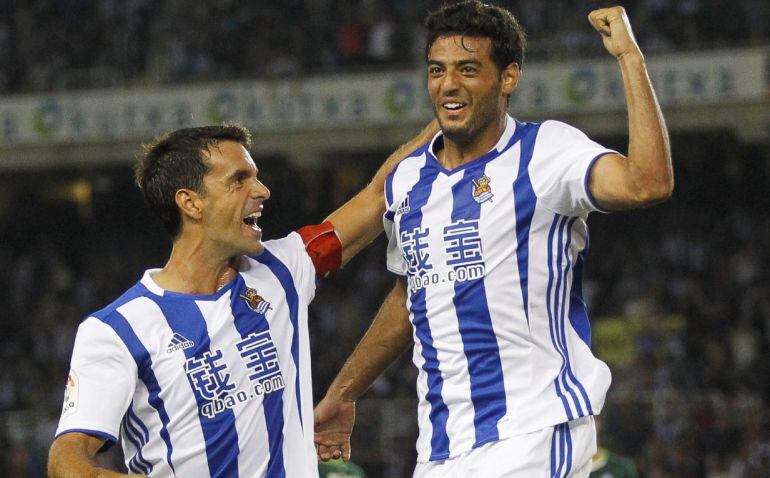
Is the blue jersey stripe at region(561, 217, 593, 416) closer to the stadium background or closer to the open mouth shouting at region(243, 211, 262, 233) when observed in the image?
the open mouth shouting at region(243, 211, 262, 233)

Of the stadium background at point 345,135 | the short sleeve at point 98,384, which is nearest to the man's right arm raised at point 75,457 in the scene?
the short sleeve at point 98,384

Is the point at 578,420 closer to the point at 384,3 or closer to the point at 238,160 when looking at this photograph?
the point at 238,160

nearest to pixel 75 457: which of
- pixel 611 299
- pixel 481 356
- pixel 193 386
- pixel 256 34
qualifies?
pixel 193 386

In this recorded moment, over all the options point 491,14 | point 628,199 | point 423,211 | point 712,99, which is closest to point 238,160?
point 423,211

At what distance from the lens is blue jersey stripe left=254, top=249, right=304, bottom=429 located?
4270 mm

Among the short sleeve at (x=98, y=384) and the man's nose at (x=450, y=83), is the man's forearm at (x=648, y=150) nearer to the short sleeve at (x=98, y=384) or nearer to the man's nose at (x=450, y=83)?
the man's nose at (x=450, y=83)

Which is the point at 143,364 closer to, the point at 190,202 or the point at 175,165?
the point at 190,202

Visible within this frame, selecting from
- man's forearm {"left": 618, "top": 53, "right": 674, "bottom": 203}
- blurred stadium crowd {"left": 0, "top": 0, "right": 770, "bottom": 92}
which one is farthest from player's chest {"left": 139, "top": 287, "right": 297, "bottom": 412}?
blurred stadium crowd {"left": 0, "top": 0, "right": 770, "bottom": 92}

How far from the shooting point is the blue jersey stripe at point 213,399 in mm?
4039

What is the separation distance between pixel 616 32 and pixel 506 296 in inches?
32.5

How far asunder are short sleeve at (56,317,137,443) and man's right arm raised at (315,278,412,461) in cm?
88

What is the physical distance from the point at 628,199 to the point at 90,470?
5.54 feet

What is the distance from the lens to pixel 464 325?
3.87 meters

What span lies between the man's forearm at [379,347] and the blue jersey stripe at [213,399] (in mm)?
613
